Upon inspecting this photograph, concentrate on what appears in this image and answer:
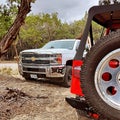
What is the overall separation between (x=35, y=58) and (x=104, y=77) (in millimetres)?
7441

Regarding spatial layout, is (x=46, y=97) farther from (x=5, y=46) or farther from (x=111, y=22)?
(x=111, y=22)

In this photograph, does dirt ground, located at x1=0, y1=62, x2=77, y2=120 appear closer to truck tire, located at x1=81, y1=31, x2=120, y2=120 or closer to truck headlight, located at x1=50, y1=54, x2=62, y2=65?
truck headlight, located at x1=50, y1=54, x2=62, y2=65

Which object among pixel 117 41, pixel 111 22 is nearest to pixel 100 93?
pixel 117 41

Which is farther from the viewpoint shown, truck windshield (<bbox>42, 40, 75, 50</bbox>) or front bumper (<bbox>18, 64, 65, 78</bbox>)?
truck windshield (<bbox>42, 40, 75, 50</bbox>)

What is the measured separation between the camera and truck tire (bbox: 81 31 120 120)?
113 inches

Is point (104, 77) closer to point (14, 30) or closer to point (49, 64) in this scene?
point (14, 30)

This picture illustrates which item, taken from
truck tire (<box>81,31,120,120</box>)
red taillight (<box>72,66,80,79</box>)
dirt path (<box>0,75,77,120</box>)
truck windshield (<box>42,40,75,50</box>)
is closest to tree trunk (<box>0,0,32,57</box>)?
dirt path (<box>0,75,77,120</box>)

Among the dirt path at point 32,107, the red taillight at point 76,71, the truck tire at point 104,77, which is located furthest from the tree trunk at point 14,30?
the truck tire at point 104,77

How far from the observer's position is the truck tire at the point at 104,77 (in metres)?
2.87

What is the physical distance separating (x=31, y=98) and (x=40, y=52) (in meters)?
3.35

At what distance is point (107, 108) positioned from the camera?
9.41 ft

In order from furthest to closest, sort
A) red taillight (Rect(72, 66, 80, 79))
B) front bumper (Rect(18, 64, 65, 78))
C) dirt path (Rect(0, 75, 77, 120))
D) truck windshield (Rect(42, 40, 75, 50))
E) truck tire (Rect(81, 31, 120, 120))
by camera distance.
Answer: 1. truck windshield (Rect(42, 40, 75, 50))
2. front bumper (Rect(18, 64, 65, 78))
3. dirt path (Rect(0, 75, 77, 120))
4. red taillight (Rect(72, 66, 80, 79))
5. truck tire (Rect(81, 31, 120, 120))

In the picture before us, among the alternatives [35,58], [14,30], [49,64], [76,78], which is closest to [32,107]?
[14,30]

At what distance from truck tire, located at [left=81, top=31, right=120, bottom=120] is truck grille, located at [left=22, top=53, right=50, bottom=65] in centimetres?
708
